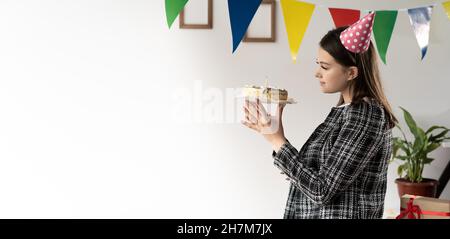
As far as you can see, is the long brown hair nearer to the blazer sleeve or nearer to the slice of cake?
the blazer sleeve

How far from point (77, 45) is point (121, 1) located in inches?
9.8

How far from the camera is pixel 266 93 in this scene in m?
1.71

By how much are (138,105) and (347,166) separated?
139cm

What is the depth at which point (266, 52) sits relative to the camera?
2.41 metres

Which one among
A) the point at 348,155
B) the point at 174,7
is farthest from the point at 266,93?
the point at 348,155

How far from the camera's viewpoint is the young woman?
3.81 feet

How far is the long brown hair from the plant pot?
1.12m

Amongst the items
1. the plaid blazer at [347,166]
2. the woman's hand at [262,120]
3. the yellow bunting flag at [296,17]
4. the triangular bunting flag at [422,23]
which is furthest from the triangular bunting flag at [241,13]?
the plaid blazer at [347,166]

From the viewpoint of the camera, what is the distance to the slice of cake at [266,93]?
167cm

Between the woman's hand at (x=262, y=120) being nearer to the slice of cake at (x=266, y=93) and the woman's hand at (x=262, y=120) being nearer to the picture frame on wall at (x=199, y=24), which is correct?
the slice of cake at (x=266, y=93)

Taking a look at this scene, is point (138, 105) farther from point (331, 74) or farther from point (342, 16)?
point (331, 74)
